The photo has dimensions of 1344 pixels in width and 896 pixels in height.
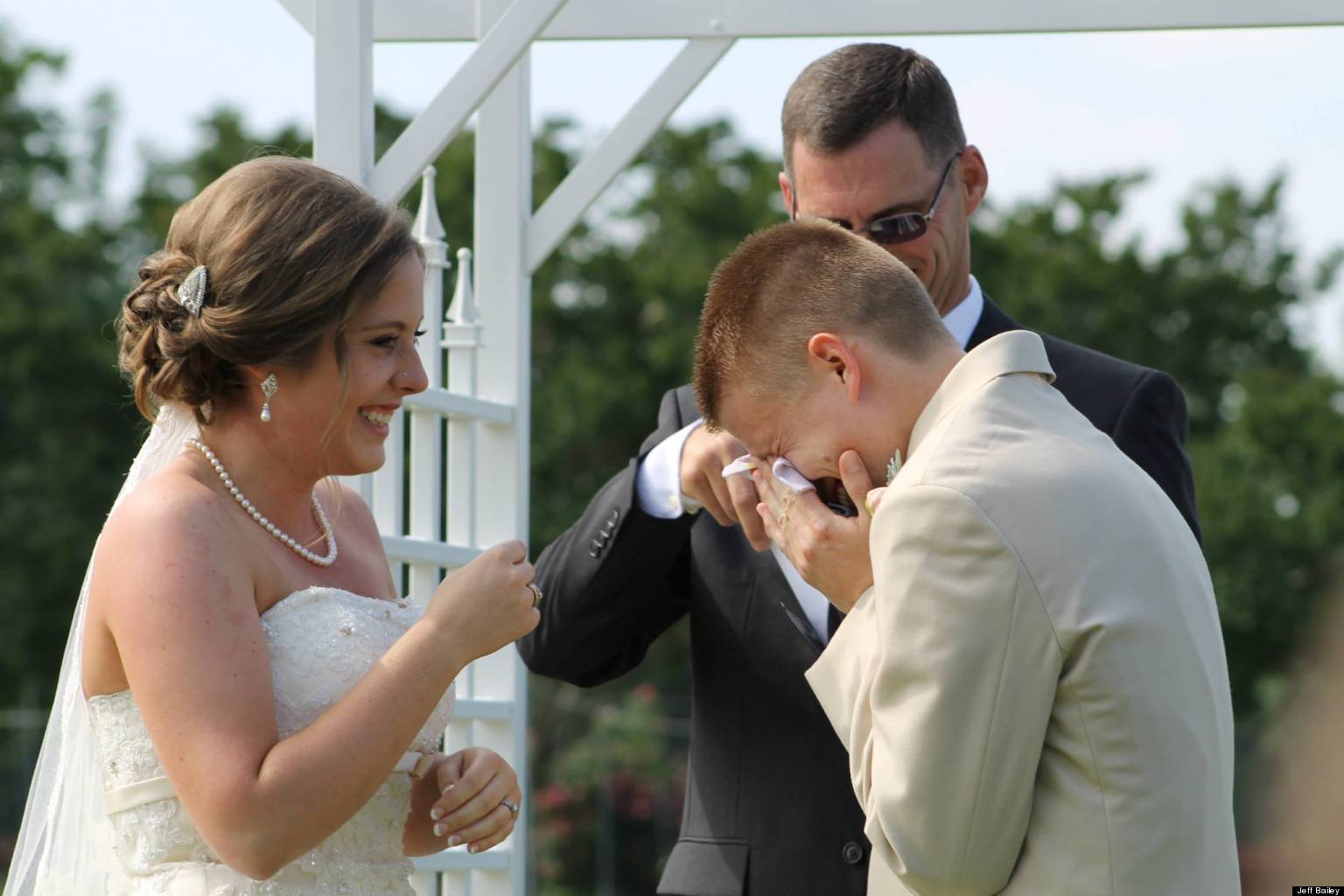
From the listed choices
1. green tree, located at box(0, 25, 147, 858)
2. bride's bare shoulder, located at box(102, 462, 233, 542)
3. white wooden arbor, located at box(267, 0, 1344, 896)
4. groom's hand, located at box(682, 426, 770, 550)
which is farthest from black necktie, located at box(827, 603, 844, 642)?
green tree, located at box(0, 25, 147, 858)

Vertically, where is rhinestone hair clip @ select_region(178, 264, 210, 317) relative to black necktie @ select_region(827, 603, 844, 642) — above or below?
above

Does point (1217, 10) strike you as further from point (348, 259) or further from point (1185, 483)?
point (348, 259)

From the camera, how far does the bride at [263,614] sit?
2838 millimetres

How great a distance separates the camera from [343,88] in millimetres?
4102

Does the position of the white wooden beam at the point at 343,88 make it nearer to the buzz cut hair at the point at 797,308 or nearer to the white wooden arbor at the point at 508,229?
the white wooden arbor at the point at 508,229

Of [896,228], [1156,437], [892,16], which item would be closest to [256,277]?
[896,228]

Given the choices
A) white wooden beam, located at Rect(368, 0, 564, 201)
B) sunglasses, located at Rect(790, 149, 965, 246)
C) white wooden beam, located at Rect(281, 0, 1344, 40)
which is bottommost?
sunglasses, located at Rect(790, 149, 965, 246)

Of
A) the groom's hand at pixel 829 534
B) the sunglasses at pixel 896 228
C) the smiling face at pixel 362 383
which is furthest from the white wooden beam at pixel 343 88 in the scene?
the groom's hand at pixel 829 534

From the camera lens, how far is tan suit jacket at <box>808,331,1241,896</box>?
229cm

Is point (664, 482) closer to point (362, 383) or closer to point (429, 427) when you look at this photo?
point (362, 383)

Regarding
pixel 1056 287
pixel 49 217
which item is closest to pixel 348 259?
pixel 1056 287

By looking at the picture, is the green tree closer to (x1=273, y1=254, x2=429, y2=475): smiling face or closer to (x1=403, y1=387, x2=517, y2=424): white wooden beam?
Answer: (x1=403, y1=387, x2=517, y2=424): white wooden beam

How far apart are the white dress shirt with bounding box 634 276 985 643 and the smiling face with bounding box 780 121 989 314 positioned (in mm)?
86

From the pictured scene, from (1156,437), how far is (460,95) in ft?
6.04
